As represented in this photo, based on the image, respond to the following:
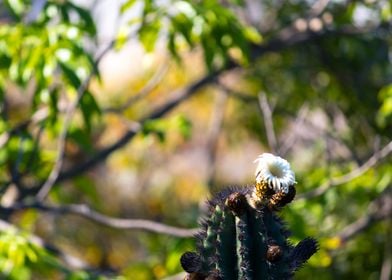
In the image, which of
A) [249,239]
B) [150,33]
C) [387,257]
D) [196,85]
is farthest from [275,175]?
[387,257]

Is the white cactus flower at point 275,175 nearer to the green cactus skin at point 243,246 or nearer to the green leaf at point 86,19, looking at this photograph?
the green cactus skin at point 243,246

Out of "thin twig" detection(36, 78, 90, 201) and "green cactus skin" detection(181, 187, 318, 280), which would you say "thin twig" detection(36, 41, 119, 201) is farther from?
"green cactus skin" detection(181, 187, 318, 280)

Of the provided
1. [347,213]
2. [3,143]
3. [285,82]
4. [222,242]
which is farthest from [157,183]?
[222,242]

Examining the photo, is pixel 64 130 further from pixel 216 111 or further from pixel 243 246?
pixel 216 111

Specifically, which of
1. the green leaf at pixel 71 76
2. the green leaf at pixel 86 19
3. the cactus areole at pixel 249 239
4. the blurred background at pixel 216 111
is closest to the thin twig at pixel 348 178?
the blurred background at pixel 216 111

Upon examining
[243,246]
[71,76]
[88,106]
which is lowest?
[243,246]

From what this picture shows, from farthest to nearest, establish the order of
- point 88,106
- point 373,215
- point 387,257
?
point 387,257, point 373,215, point 88,106

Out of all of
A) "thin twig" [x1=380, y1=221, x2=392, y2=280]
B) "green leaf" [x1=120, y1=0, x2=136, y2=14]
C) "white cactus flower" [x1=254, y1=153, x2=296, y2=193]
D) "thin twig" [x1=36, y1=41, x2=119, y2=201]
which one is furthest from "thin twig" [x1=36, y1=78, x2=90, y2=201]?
"thin twig" [x1=380, y1=221, x2=392, y2=280]
